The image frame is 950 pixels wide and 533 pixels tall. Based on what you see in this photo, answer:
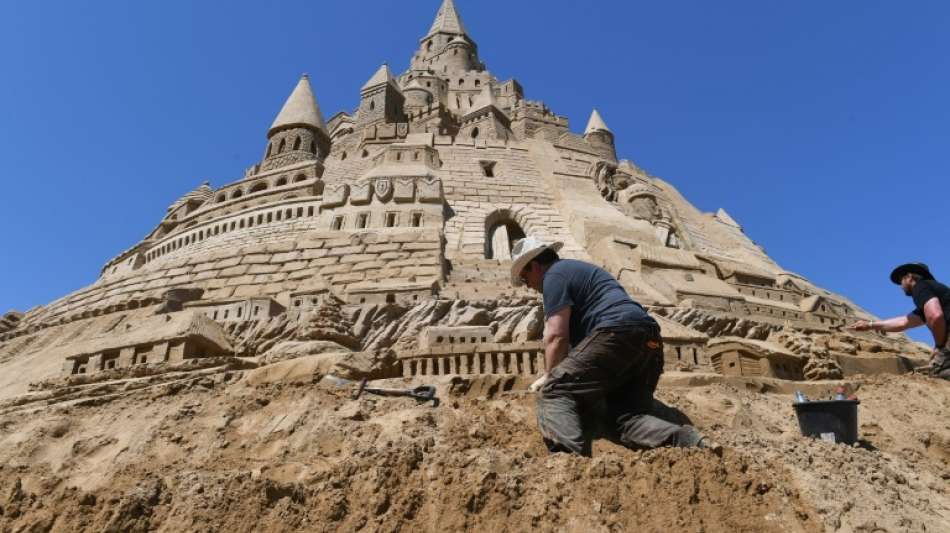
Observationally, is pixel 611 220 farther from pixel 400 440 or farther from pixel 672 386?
pixel 400 440

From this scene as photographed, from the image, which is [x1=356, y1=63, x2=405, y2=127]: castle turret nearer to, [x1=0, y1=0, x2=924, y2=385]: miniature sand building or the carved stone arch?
[x1=0, y1=0, x2=924, y2=385]: miniature sand building

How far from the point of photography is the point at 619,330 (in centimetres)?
454

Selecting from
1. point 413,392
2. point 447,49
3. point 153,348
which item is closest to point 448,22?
point 447,49

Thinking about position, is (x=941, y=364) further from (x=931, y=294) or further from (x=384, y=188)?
(x=384, y=188)

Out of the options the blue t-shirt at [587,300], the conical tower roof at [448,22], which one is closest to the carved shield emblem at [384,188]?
the blue t-shirt at [587,300]

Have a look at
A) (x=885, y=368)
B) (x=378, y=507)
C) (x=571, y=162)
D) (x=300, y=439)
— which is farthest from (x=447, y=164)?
(x=378, y=507)

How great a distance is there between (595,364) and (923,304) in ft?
13.5

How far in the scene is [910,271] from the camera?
21.4 ft

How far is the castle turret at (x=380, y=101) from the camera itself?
114 ft

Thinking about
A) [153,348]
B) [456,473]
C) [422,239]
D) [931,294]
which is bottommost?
[456,473]

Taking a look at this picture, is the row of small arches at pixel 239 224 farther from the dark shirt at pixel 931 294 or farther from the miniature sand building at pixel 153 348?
the dark shirt at pixel 931 294

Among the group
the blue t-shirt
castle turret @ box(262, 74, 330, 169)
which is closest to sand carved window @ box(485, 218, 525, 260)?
castle turret @ box(262, 74, 330, 169)

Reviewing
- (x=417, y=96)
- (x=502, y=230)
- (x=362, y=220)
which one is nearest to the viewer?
(x=362, y=220)

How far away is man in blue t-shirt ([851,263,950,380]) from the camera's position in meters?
6.25
